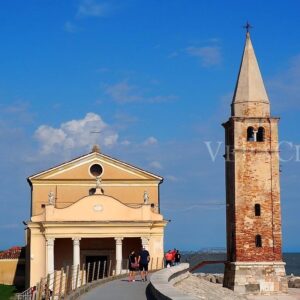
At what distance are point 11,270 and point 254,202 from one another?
54.2ft

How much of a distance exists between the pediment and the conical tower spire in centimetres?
829

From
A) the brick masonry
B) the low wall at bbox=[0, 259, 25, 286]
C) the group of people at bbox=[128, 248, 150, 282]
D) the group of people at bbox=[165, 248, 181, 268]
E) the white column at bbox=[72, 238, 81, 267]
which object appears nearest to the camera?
the group of people at bbox=[128, 248, 150, 282]

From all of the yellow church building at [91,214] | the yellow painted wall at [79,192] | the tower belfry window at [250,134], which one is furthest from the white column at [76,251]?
the tower belfry window at [250,134]

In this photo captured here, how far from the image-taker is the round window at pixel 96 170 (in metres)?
41.3

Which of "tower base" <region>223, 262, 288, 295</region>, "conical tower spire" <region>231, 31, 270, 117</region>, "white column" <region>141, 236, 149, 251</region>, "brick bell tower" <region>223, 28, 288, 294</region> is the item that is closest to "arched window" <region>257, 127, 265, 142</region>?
"brick bell tower" <region>223, 28, 288, 294</region>

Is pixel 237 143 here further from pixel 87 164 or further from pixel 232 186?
pixel 87 164

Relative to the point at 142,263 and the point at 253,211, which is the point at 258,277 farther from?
the point at 142,263

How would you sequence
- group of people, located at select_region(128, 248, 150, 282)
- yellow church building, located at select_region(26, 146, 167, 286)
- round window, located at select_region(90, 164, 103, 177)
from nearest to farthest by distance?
group of people, located at select_region(128, 248, 150, 282) < yellow church building, located at select_region(26, 146, 167, 286) < round window, located at select_region(90, 164, 103, 177)

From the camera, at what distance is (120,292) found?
765 inches

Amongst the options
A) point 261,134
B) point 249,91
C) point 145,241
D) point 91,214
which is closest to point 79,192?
point 91,214

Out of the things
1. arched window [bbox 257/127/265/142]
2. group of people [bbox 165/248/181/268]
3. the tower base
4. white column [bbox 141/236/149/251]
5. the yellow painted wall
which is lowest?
the tower base

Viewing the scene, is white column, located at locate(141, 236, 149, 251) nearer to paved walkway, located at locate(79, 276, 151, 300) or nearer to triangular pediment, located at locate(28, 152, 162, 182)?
triangular pediment, located at locate(28, 152, 162, 182)

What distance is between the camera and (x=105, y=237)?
37.5m

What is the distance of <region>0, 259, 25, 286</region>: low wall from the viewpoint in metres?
45.2
